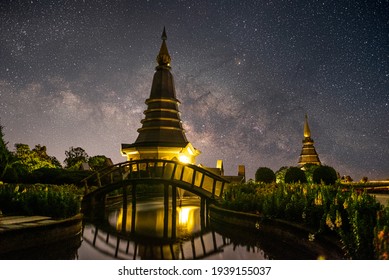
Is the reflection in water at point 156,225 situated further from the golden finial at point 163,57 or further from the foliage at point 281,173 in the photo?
the golden finial at point 163,57

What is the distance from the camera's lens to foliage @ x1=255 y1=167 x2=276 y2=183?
850 inches

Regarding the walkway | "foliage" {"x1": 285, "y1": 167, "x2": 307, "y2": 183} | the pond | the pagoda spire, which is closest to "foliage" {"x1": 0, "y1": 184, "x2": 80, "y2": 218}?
the walkway

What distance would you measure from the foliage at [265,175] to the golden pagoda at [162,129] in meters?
13.8

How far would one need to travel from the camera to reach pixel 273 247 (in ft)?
25.4

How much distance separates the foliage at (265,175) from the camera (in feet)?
70.8

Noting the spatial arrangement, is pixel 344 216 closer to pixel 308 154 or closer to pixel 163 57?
pixel 163 57

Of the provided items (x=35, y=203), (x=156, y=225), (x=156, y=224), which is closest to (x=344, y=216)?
(x=156, y=225)

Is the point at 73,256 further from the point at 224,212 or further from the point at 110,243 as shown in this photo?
the point at 224,212

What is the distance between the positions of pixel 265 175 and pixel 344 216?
15680mm

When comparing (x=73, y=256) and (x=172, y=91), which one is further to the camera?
(x=172, y=91)

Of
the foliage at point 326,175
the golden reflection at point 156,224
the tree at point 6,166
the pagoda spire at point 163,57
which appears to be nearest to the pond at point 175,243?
the golden reflection at point 156,224

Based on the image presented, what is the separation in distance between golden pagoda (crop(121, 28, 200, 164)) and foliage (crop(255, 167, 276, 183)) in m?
13.8
